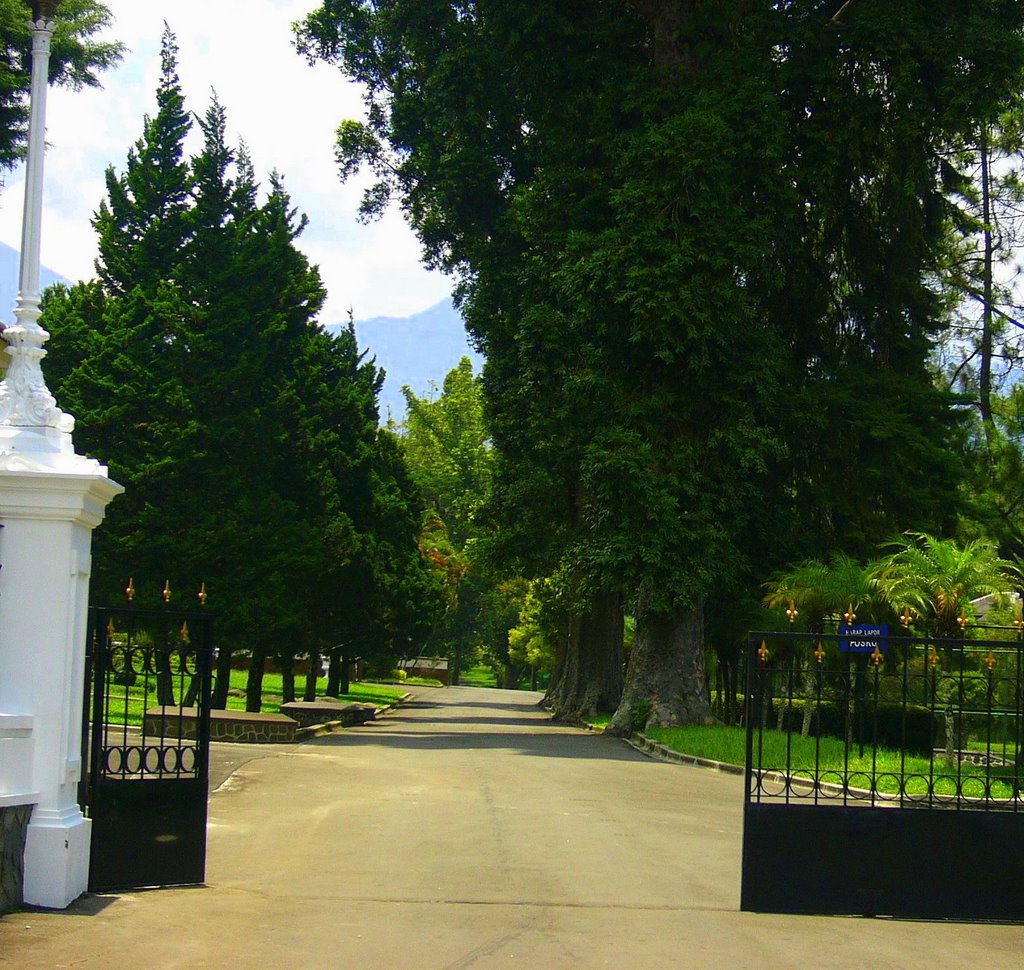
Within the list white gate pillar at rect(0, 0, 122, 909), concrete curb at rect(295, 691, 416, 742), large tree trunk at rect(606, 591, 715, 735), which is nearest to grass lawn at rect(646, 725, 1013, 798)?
large tree trunk at rect(606, 591, 715, 735)

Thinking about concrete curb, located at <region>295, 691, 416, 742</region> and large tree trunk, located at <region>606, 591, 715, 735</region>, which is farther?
large tree trunk, located at <region>606, 591, 715, 735</region>

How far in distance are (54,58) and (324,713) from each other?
15.4m

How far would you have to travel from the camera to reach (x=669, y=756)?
25.5 m

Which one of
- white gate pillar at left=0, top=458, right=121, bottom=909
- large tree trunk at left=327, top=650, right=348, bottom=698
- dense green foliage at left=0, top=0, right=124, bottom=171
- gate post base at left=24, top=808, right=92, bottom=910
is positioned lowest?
large tree trunk at left=327, top=650, right=348, bottom=698

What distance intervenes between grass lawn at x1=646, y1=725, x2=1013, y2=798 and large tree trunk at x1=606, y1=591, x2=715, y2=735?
0.67 metres

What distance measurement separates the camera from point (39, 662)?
899 centimetres

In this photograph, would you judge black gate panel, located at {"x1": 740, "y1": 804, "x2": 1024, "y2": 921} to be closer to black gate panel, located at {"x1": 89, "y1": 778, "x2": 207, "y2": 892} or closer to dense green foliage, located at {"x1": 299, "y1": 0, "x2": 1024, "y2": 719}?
black gate panel, located at {"x1": 89, "y1": 778, "x2": 207, "y2": 892}

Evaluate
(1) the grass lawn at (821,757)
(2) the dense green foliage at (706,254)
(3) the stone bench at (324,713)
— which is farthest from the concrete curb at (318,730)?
(1) the grass lawn at (821,757)

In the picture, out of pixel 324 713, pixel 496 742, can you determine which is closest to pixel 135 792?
pixel 496 742

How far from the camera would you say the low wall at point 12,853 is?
28.3 feet

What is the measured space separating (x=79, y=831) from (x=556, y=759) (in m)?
15.2

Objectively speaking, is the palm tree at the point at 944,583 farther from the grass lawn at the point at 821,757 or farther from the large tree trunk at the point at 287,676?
the large tree trunk at the point at 287,676

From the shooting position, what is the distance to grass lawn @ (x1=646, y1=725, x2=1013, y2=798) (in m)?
17.1

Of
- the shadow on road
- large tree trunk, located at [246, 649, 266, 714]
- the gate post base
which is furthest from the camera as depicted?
large tree trunk, located at [246, 649, 266, 714]
